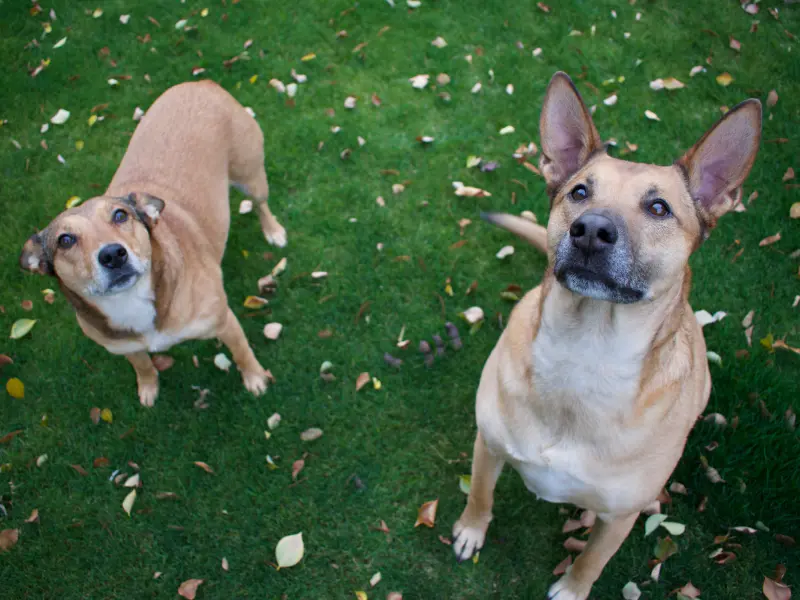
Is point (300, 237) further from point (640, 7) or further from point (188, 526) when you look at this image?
point (640, 7)

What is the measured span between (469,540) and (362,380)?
122 centimetres

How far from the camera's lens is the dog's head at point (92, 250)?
113 inches

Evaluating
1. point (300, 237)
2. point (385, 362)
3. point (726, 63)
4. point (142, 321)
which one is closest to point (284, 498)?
point (385, 362)

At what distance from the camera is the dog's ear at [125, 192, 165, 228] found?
3104 mm

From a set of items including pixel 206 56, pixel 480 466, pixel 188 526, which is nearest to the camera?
pixel 480 466

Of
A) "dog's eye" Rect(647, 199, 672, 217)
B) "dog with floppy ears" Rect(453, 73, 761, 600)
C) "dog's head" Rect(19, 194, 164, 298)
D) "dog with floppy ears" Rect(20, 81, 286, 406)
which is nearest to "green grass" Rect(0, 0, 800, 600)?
"dog with floppy ears" Rect(20, 81, 286, 406)

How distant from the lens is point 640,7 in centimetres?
604

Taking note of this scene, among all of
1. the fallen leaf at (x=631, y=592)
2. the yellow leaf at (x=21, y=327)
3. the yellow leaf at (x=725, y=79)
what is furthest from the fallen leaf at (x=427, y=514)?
the yellow leaf at (x=725, y=79)

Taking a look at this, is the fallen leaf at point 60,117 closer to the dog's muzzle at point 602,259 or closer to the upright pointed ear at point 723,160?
the dog's muzzle at point 602,259

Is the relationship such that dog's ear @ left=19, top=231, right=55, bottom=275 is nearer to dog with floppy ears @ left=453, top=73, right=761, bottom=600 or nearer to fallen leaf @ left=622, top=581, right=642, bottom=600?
dog with floppy ears @ left=453, top=73, right=761, bottom=600

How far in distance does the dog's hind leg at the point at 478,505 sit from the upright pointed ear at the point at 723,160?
1.37m

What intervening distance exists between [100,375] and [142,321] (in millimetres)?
1199

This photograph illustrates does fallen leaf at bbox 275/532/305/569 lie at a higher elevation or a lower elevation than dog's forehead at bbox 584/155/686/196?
lower

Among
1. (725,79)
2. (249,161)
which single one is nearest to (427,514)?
(249,161)
